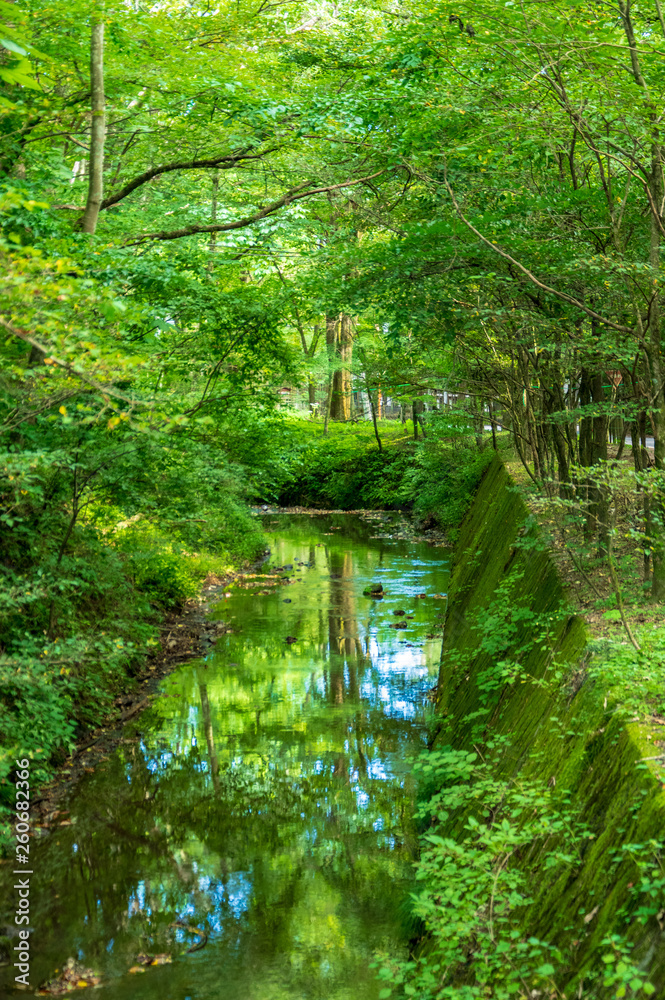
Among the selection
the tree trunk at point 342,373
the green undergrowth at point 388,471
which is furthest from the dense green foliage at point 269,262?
the tree trunk at point 342,373

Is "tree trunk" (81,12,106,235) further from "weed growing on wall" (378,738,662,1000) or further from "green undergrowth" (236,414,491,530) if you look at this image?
"green undergrowth" (236,414,491,530)

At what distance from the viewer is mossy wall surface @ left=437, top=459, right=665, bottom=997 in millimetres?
2996

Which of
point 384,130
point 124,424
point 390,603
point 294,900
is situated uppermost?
point 384,130

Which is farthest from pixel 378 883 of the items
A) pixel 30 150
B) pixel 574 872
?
pixel 30 150

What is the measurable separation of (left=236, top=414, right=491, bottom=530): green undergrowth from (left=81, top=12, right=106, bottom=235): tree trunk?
29.5 ft

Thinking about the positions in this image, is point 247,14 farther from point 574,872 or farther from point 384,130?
point 574,872

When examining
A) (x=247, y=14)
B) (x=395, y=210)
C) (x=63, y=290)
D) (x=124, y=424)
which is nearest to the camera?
(x=63, y=290)

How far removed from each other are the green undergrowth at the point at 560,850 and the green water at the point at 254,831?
1.11 m

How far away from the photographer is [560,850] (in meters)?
3.63

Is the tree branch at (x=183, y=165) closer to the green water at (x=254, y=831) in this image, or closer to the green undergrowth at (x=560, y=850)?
the green water at (x=254, y=831)

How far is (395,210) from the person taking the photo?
10.0 m

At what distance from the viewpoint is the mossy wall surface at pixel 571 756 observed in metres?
3.00

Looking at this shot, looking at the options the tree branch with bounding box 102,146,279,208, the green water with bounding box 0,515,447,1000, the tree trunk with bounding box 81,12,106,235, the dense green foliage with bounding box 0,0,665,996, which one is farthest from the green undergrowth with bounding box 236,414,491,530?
the tree trunk with bounding box 81,12,106,235

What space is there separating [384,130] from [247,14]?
3.87 meters
